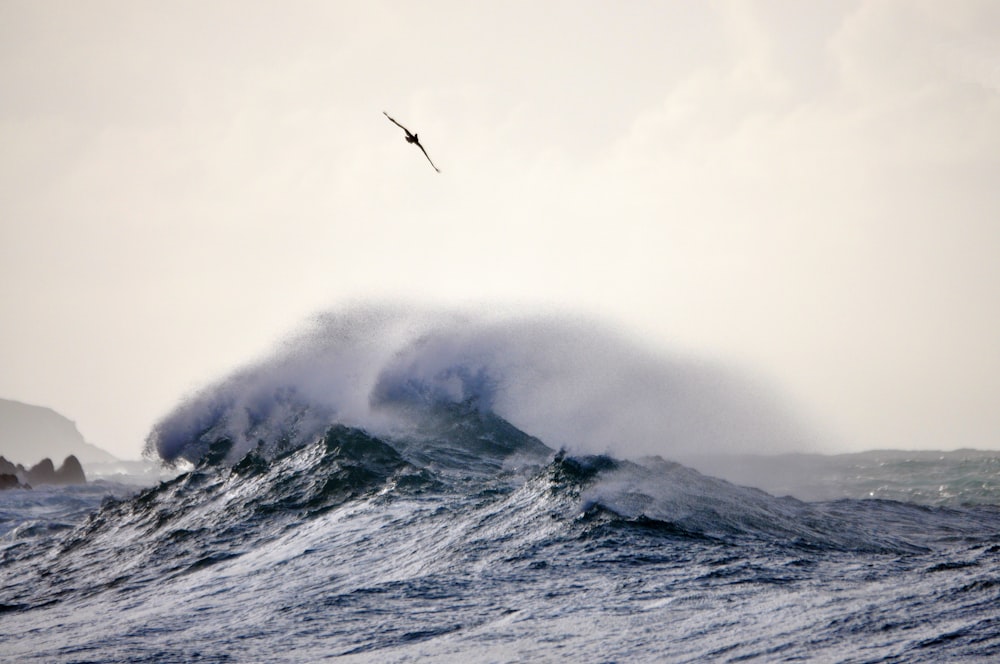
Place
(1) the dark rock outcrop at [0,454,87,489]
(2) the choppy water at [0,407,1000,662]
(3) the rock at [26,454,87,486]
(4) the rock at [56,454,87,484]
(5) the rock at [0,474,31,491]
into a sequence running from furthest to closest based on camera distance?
(4) the rock at [56,454,87,484]
(3) the rock at [26,454,87,486]
(1) the dark rock outcrop at [0,454,87,489]
(5) the rock at [0,474,31,491]
(2) the choppy water at [0,407,1000,662]

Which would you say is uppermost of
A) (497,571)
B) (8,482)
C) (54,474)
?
(54,474)

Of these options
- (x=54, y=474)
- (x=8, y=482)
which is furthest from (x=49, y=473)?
(x=8, y=482)

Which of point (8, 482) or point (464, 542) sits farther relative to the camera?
point (8, 482)

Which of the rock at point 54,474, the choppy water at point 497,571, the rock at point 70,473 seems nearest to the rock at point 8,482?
the rock at point 54,474

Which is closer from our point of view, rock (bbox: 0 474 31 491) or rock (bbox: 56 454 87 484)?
rock (bbox: 0 474 31 491)

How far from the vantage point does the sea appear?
8.26 metres

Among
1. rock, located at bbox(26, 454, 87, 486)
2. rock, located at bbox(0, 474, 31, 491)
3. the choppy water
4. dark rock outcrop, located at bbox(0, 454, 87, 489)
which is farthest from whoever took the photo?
rock, located at bbox(26, 454, 87, 486)

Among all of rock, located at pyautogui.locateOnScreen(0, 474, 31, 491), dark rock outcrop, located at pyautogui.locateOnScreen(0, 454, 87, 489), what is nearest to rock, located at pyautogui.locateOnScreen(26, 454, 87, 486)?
dark rock outcrop, located at pyautogui.locateOnScreen(0, 454, 87, 489)

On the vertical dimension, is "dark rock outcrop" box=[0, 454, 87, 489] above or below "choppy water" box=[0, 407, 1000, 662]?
above

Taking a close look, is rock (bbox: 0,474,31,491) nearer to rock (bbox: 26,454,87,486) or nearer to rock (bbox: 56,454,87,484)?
rock (bbox: 26,454,87,486)

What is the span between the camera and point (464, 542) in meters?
12.1

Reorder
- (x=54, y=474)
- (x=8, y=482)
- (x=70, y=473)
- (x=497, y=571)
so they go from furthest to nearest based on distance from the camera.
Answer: (x=70, y=473) < (x=54, y=474) < (x=8, y=482) < (x=497, y=571)

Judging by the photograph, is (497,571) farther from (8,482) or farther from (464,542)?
(8,482)

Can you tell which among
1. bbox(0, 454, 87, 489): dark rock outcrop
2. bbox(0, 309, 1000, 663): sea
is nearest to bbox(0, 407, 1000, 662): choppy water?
bbox(0, 309, 1000, 663): sea
